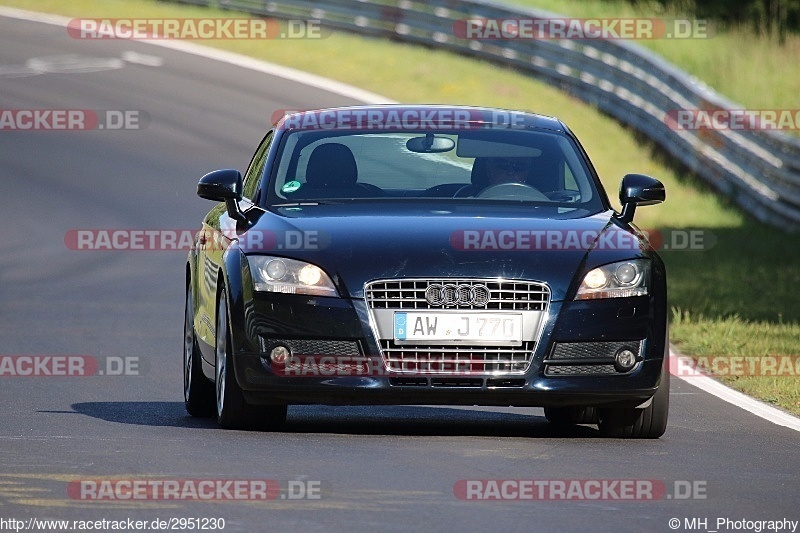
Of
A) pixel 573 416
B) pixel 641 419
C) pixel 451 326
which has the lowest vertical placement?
pixel 573 416

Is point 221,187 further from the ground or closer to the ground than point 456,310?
further from the ground

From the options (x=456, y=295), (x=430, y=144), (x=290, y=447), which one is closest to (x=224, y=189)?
(x=430, y=144)

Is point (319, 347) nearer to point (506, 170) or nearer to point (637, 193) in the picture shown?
point (506, 170)

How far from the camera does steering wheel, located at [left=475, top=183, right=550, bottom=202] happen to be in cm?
1061

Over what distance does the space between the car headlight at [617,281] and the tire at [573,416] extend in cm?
131

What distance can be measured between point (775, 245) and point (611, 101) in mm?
7811

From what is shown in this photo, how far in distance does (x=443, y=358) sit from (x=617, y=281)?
36.3 inches

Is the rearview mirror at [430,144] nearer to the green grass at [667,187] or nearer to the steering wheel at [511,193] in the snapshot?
the steering wheel at [511,193]

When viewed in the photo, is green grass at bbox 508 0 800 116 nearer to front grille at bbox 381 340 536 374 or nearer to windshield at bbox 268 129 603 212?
windshield at bbox 268 129 603 212

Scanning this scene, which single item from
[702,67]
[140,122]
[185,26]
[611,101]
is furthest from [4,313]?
[185,26]

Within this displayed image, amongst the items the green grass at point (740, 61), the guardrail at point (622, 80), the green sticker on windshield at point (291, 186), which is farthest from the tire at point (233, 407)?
the green grass at point (740, 61)

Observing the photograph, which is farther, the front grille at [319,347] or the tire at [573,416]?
the tire at [573,416]

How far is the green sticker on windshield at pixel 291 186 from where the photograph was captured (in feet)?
35.0

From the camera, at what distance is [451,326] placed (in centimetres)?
945
